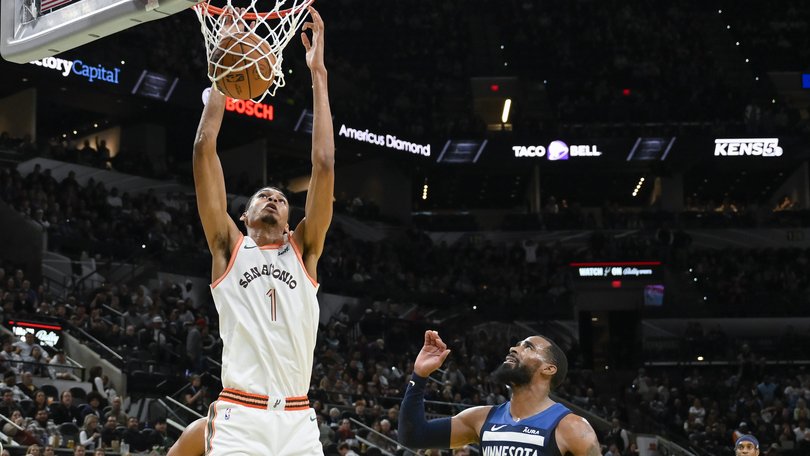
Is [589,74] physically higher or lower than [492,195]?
higher

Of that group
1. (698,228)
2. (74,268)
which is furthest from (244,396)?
(698,228)

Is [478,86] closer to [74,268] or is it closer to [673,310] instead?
[673,310]

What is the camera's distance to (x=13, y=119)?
27.0 metres

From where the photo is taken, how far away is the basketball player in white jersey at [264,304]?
16.7ft

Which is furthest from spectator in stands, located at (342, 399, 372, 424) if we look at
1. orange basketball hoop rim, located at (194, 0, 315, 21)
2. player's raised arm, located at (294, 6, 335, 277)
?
player's raised arm, located at (294, 6, 335, 277)

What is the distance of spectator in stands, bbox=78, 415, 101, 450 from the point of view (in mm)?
14353

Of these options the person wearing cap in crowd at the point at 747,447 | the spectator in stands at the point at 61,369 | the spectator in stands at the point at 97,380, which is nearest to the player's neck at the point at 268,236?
the person wearing cap in crowd at the point at 747,447

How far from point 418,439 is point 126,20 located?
2.44 metres

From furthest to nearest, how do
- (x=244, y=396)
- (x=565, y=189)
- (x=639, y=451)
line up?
(x=565, y=189), (x=639, y=451), (x=244, y=396)

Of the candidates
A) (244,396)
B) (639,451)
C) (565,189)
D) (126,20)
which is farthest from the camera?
(565,189)

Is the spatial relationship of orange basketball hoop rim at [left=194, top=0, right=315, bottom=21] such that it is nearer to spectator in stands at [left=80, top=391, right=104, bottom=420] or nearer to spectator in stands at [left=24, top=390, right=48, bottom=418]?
spectator in stands at [left=80, top=391, right=104, bottom=420]

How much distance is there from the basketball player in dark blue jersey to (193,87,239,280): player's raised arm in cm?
103

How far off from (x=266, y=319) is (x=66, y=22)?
75.0 inches

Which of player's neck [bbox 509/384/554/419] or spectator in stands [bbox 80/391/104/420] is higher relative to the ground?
player's neck [bbox 509/384/554/419]
